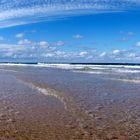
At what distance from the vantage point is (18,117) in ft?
29.2

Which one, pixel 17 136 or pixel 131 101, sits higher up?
pixel 17 136

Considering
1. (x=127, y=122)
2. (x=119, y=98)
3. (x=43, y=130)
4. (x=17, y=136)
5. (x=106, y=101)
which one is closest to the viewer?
(x=17, y=136)

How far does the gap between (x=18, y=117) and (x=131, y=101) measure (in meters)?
5.12

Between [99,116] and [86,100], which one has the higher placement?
[99,116]

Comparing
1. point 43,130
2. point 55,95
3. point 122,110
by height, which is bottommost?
point 55,95

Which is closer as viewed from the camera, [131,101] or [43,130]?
[43,130]

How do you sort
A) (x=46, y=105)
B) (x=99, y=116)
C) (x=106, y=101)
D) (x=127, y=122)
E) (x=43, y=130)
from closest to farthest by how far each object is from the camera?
(x=43, y=130)
(x=127, y=122)
(x=99, y=116)
(x=46, y=105)
(x=106, y=101)

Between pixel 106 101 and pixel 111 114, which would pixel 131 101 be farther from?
pixel 111 114

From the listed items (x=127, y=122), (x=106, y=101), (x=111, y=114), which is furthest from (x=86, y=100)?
(x=127, y=122)

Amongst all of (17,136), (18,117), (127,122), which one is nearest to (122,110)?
(127,122)

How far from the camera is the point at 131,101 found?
1220 centimetres

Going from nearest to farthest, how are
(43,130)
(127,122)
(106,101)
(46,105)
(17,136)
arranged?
(17,136), (43,130), (127,122), (46,105), (106,101)

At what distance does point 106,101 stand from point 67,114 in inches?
124

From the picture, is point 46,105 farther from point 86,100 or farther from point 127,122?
point 127,122
